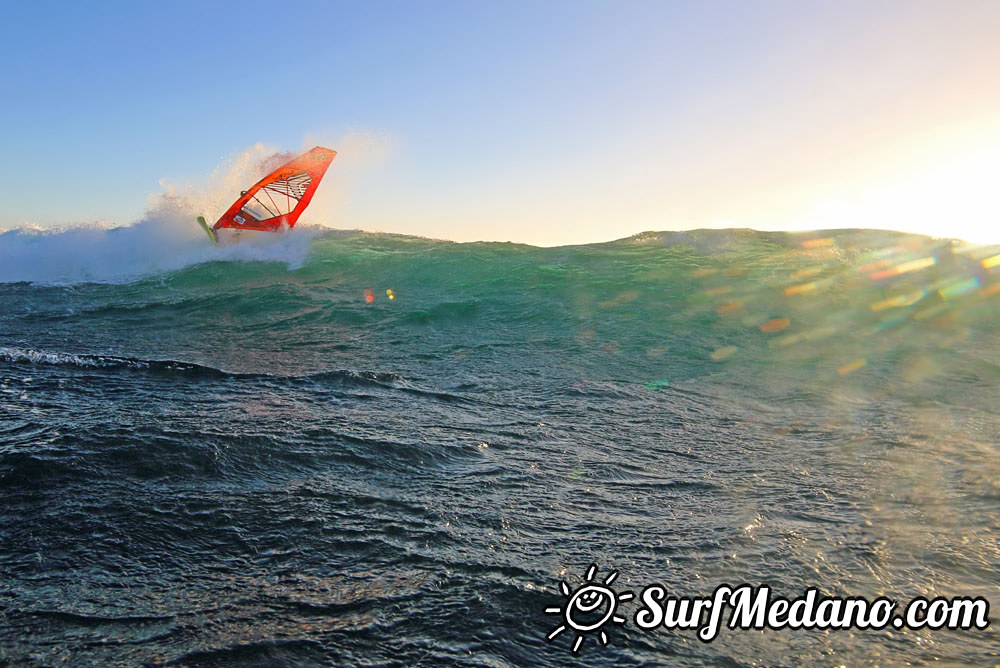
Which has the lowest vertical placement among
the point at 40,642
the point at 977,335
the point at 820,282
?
the point at 40,642

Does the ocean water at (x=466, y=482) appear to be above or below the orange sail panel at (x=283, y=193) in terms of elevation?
below

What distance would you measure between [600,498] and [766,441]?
1822 mm

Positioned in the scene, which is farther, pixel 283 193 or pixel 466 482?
pixel 283 193

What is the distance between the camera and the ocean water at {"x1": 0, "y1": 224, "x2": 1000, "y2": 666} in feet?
6.73

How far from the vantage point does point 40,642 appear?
1.91 metres

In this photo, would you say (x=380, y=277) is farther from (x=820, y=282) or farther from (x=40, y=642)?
(x=40, y=642)

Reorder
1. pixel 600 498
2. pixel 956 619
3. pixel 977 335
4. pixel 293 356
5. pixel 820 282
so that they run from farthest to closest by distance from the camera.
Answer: pixel 820 282 → pixel 977 335 → pixel 293 356 → pixel 600 498 → pixel 956 619

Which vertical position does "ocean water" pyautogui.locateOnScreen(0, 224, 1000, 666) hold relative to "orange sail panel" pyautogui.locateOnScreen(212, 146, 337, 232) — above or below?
below

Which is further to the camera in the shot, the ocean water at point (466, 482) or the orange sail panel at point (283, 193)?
the orange sail panel at point (283, 193)

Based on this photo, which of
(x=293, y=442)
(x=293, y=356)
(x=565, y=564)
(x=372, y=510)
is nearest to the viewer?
(x=565, y=564)

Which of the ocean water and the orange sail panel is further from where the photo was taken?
the orange sail panel

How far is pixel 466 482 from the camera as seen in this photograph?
345 centimetres

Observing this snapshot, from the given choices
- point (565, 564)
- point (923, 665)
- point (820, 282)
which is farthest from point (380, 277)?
point (923, 665)

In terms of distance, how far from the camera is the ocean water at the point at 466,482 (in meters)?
2.05
